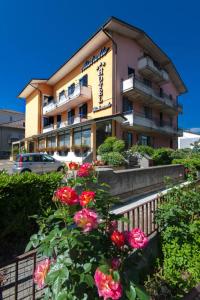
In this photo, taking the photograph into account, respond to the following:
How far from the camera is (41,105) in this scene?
105 feet

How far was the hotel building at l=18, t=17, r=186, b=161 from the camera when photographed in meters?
20.2

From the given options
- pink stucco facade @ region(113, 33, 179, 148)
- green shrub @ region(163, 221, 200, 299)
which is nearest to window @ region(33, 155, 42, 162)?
pink stucco facade @ region(113, 33, 179, 148)

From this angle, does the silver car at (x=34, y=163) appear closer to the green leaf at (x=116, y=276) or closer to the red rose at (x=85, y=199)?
the red rose at (x=85, y=199)

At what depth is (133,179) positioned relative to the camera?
8.73 metres

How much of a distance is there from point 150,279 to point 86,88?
2147 cm

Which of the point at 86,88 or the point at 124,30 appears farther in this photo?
the point at 86,88

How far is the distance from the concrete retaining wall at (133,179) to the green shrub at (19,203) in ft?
6.96

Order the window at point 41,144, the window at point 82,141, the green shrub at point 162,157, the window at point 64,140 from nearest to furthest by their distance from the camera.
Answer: the green shrub at point 162,157, the window at point 82,141, the window at point 64,140, the window at point 41,144

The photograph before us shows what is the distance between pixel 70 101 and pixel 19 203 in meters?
21.2

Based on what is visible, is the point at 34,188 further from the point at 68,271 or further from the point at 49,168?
the point at 49,168

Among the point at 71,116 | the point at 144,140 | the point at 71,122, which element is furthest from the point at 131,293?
the point at 71,116

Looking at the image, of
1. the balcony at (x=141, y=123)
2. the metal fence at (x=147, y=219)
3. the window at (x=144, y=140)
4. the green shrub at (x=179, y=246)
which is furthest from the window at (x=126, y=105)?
the green shrub at (x=179, y=246)

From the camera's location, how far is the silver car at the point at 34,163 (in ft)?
51.7

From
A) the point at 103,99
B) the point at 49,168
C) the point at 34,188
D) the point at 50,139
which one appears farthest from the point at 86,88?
the point at 34,188
